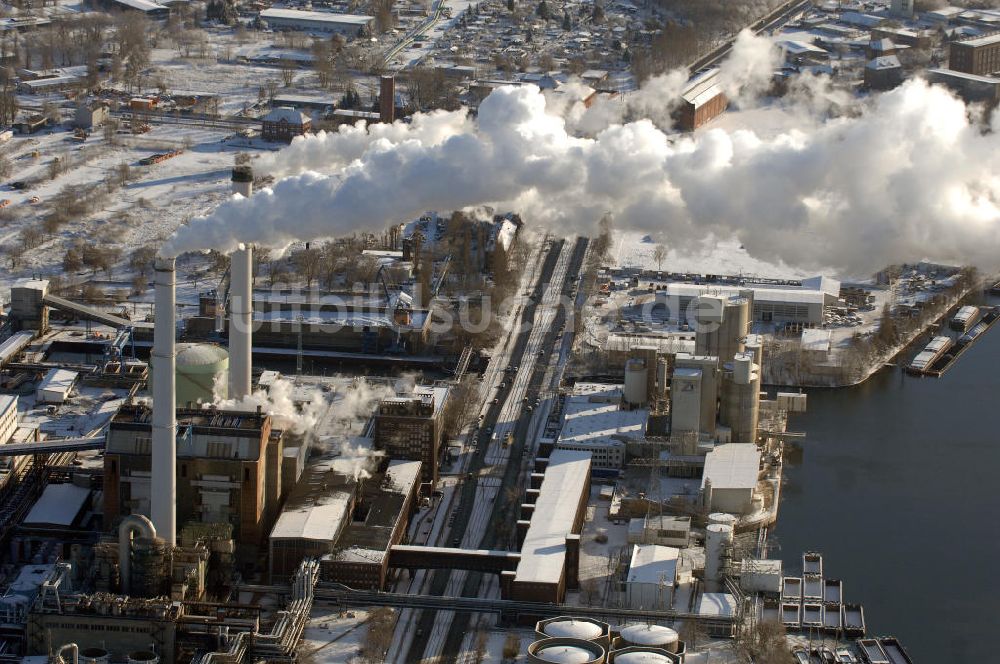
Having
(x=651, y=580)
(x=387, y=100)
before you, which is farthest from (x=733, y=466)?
(x=387, y=100)

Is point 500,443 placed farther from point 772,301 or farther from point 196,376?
point 772,301

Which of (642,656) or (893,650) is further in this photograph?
(893,650)

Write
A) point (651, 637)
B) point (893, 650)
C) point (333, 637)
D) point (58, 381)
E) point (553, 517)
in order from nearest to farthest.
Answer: point (651, 637), point (333, 637), point (893, 650), point (553, 517), point (58, 381)

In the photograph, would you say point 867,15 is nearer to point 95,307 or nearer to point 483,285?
point 483,285

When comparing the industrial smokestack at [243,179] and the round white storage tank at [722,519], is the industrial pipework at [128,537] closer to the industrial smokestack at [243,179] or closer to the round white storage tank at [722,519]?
the industrial smokestack at [243,179]

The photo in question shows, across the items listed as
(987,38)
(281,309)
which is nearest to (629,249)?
(281,309)

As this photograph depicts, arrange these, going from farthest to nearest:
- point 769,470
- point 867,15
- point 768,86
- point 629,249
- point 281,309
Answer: point 867,15
point 768,86
point 629,249
point 281,309
point 769,470

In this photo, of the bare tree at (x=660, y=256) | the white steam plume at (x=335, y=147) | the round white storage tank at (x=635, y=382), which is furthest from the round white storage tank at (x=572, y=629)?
the bare tree at (x=660, y=256)
